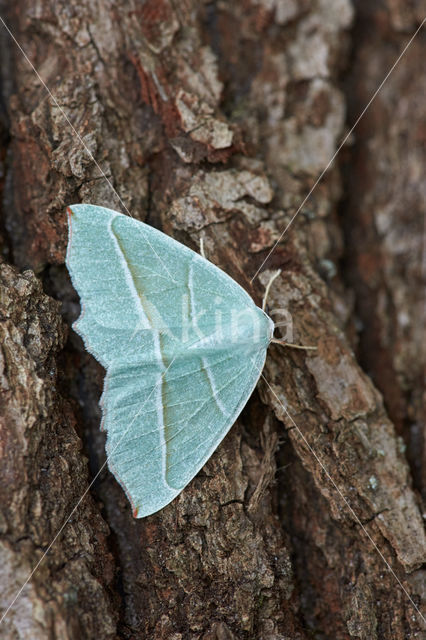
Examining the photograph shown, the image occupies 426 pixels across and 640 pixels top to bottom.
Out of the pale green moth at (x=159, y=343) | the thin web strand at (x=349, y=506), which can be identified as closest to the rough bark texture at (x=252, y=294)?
the thin web strand at (x=349, y=506)

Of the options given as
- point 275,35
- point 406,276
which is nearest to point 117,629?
point 406,276

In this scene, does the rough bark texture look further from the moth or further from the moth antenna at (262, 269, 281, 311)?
the moth

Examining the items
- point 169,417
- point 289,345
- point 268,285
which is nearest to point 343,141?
point 268,285

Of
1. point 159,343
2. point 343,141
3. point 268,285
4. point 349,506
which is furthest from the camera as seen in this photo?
point 343,141

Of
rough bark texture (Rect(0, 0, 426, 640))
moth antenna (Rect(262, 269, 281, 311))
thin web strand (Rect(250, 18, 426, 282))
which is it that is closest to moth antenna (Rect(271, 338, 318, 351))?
rough bark texture (Rect(0, 0, 426, 640))

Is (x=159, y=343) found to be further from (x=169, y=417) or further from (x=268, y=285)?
(x=268, y=285)

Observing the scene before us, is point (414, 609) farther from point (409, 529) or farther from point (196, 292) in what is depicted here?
point (196, 292)
